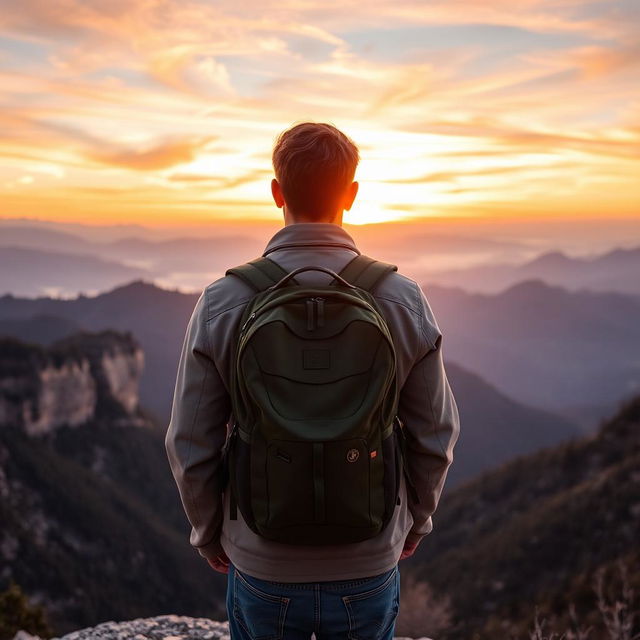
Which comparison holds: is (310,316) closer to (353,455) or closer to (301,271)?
(301,271)

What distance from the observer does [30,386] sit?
64.4 meters

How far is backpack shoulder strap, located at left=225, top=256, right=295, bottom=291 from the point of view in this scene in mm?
2785

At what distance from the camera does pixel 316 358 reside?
8.30ft

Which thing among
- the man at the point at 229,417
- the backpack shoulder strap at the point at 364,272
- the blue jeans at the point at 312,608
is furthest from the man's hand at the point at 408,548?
the backpack shoulder strap at the point at 364,272

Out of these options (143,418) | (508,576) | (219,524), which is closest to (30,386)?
(143,418)

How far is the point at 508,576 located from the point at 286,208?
2821cm

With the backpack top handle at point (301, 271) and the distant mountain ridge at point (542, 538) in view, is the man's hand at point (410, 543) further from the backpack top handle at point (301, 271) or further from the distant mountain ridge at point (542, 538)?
the distant mountain ridge at point (542, 538)

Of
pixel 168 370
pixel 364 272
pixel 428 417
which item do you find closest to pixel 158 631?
pixel 428 417

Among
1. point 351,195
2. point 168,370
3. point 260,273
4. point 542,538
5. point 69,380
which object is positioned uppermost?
point 351,195

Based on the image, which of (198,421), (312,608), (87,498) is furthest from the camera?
(87,498)

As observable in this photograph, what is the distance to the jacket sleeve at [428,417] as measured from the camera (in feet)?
9.66

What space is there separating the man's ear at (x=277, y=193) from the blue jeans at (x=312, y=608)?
176cm

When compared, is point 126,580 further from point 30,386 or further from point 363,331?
point 363,331

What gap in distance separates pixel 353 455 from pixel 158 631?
185 inches
